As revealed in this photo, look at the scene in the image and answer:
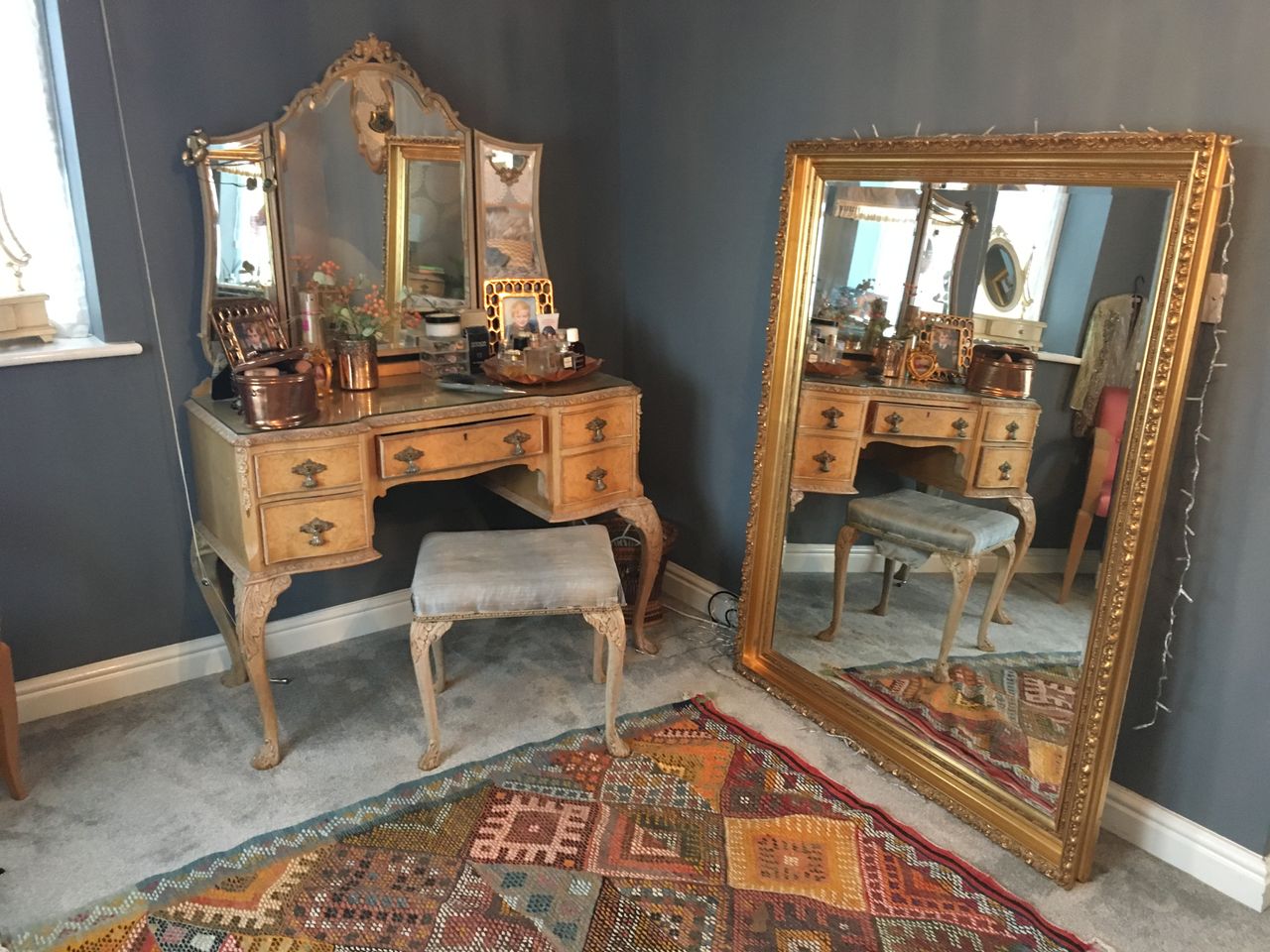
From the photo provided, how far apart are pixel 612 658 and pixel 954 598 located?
A: 2.70ft

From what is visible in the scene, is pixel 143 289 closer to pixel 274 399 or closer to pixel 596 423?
pixel 274 399

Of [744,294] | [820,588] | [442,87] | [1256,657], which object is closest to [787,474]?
[820,588]

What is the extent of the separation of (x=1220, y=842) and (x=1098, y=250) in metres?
1.23

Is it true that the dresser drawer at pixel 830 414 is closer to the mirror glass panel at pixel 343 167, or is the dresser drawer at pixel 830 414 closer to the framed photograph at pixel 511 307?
the framed photograph at pixel 511 307

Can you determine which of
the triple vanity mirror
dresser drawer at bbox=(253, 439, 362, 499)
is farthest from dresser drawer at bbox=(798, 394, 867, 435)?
dresser drawer at bbox=(253, 439, 362, 499)

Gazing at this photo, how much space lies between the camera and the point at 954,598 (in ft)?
6.98

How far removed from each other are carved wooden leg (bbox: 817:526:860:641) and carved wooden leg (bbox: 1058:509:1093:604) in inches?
23.2

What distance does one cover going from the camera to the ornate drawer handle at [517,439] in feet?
7.75

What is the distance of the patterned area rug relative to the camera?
1.75 meters

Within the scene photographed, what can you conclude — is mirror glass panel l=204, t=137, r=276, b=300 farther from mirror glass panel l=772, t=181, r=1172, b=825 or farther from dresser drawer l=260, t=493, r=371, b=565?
mirror glass panel l=772, t=181, r=1172, b=825

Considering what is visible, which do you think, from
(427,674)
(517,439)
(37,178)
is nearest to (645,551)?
(517,439)

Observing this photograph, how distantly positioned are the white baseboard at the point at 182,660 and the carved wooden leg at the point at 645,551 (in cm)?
77

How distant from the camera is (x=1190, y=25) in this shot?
166cm

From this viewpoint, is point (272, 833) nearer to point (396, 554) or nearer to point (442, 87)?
point (396, 554)
